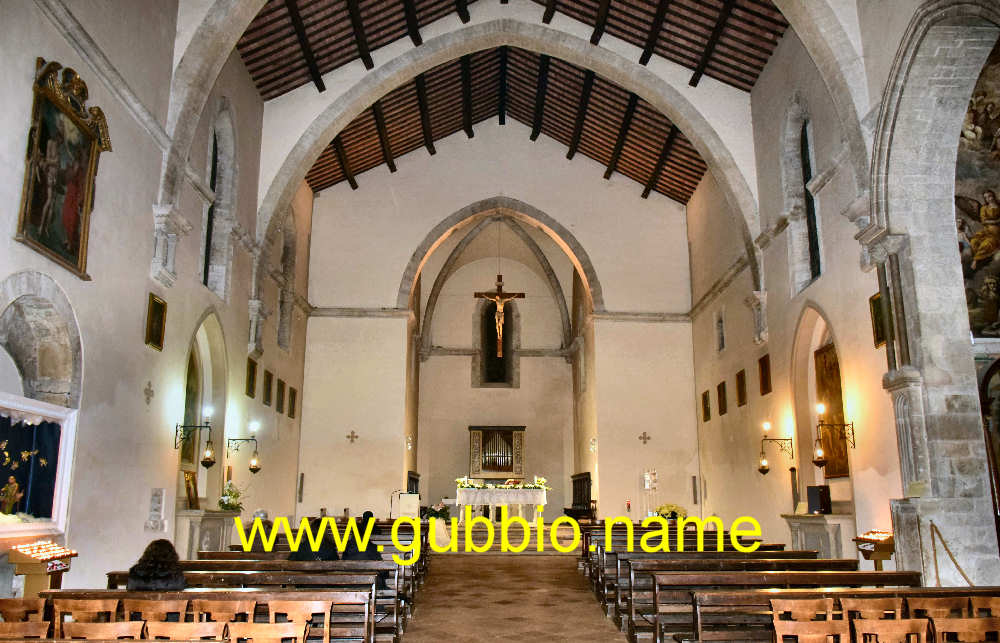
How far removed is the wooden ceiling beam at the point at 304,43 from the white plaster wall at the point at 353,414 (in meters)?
6.44

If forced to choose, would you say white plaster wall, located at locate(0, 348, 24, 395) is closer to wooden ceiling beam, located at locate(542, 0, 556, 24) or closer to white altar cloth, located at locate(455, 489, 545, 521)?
wooden ceiling beam, located at locate(542, 0, 556, 24)

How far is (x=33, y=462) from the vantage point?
7.48 m

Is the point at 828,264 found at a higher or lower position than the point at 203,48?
lower

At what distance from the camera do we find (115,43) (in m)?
9.05

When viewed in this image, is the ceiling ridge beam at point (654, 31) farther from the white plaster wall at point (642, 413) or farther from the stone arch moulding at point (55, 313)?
the stone arch moulding at point (55, 313)

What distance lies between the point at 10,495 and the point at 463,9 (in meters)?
11.8

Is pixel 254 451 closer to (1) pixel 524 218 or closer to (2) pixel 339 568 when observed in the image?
(2) pixel 339 568

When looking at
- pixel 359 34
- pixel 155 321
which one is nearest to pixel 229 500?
pixel 155 321

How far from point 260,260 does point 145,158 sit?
5008 millimetres

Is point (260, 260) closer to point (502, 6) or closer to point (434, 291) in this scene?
point (502, 6)

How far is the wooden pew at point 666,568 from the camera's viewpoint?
7332 millimetres

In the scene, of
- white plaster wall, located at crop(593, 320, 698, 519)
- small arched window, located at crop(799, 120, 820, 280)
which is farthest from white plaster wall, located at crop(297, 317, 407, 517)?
small arched window, located at crop(799, 120, 820, 280)

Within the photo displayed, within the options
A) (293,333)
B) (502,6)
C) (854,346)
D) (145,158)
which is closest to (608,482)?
(293,333)

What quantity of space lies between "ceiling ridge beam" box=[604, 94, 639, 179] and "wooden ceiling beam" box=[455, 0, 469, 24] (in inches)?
151
